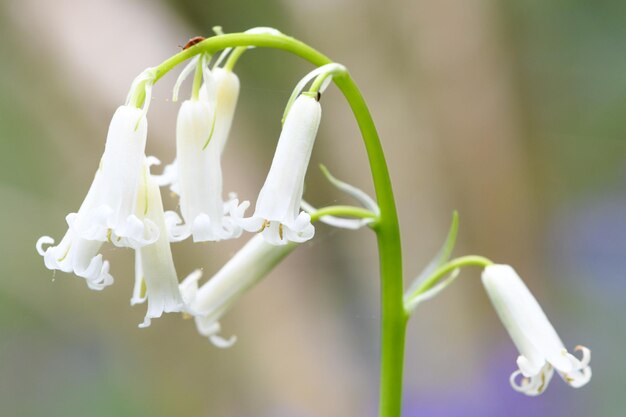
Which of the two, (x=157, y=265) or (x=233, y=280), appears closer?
(x=157, y=265)

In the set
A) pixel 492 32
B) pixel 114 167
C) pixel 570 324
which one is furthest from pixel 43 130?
pixel 114 167

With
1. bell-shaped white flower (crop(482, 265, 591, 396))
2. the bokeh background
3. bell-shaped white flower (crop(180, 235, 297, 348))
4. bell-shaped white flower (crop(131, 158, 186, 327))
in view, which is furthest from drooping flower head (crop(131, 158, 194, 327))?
the bokeh background

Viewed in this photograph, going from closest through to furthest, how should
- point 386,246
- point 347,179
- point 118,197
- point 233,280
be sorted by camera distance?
point 118,197 → point 386,246 → point 233,280 → point 347,179

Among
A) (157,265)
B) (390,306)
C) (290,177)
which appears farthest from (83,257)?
(390,306)

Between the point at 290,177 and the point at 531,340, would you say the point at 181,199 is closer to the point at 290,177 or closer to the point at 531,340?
the point at 290,177

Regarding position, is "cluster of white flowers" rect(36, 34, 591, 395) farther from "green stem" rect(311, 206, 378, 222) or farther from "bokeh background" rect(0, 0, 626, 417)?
"bokeh background" rect(0, 0, 626, 417)

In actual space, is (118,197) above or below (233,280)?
above

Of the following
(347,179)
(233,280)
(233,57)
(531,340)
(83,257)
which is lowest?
(347,179)

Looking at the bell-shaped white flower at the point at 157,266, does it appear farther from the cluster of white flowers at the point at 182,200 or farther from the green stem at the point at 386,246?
Answer: the green stem at the point at 386,246
